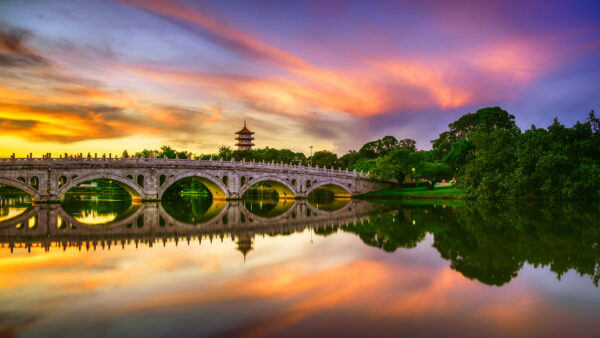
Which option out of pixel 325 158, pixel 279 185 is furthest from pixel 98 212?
pixel 325 158

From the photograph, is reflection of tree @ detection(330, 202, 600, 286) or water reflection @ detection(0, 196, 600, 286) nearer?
reflection of tree @ detection(330, 202, 600, 286)

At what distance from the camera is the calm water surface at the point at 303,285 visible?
23.3 ft

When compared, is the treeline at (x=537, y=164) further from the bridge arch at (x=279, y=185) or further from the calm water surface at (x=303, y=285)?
the calm water surface at (x=303, y=285)

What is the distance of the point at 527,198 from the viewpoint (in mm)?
44688

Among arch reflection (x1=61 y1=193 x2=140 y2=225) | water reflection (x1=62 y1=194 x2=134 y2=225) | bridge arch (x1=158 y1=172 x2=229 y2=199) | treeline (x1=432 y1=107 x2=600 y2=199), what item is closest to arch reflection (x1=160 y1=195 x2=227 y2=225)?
bridge arch (x1=158 y1=172 x2=229 y2=199)

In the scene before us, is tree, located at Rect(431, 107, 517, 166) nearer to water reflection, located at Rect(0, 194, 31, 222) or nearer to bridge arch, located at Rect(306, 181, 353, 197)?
bridge arch, located at Rect(306, 181, 353, 197)

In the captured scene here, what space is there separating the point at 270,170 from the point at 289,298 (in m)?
46.4

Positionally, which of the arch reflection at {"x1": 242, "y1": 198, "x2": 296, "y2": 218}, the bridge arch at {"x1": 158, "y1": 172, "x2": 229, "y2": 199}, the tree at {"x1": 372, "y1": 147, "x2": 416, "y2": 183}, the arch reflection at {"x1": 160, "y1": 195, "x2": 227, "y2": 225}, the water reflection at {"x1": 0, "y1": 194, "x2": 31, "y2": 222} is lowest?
the arch reflection at {"x1": 242, "y1": 198, "x2": 296, "y2": 218}

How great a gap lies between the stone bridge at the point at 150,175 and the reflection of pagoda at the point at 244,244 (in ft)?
95.1

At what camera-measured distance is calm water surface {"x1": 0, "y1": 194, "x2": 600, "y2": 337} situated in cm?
711

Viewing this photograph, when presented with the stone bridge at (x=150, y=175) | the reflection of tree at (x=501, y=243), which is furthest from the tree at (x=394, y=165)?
the reflection of tree at (x=501, y=243)

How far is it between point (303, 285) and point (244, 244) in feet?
22.8

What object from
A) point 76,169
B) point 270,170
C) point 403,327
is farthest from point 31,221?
point 270,170

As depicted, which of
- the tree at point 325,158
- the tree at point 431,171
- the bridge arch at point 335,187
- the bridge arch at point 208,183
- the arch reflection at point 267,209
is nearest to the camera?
the arch reflection at point 267,209
